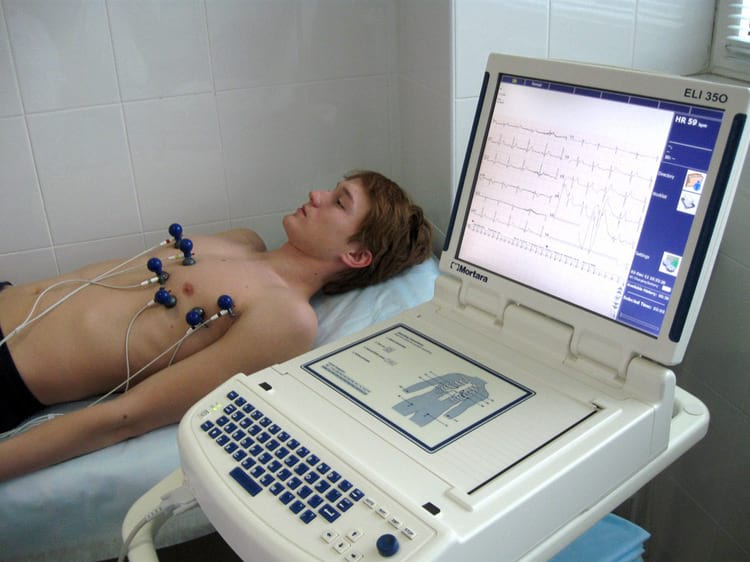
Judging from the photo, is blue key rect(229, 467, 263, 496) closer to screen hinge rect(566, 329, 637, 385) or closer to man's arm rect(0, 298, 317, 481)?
screen hinge rect(566, 329, 637, 385)

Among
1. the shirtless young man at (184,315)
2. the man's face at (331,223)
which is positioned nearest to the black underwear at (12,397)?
the shirtless young man at (184,315)

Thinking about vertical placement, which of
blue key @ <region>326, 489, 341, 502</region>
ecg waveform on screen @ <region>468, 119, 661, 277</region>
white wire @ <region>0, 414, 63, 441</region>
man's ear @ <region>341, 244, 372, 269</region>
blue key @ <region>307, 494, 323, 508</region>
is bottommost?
white wire @ <region>0, 414, 63, 441</region>

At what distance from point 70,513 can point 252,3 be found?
3.81ft

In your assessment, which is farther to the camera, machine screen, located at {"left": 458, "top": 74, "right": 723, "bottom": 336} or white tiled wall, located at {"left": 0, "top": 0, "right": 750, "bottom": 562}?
white tiled wall, located at {"left": 0, "top": 0, "right": 750, "bottom": 562}

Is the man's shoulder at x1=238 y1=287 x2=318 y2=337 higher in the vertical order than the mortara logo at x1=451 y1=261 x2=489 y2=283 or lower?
lower

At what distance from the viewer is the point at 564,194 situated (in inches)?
39.7

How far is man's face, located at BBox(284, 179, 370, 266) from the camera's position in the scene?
1676 mm

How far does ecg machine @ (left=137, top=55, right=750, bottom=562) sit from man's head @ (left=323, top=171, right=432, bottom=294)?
550 mm

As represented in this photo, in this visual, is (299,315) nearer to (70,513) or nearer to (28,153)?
(70,513)

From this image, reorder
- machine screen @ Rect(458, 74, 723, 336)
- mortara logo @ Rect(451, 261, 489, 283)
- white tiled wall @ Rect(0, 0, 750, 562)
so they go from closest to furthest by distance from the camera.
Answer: machine screen @ Rect(458, 74, 723, 336) → mortara logo @ Rect(451, 261, 489, 283) → white tiled wall @ Rect(0, 0, 750, 562)

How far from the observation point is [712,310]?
1439 millimetres

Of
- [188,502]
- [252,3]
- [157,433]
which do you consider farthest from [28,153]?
[188,502]

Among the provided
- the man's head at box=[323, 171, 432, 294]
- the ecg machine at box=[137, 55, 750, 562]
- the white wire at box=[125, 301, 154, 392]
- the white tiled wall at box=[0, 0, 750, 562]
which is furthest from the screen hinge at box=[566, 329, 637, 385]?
the white wire at box=[125, 301, 154, 392]

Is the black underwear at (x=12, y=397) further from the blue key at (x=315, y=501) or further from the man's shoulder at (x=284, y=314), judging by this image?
the blue key at (x=315, y=501)
